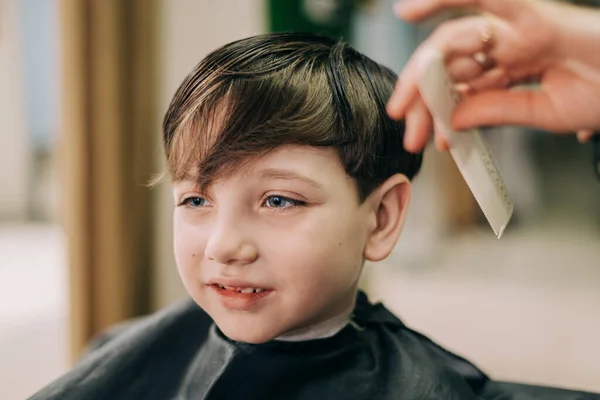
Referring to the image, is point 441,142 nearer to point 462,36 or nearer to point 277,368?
point 462,36

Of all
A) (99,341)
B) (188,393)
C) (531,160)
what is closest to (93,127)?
(99,341)

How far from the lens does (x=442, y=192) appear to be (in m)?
2.67

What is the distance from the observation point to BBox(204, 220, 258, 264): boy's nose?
0.64 metres

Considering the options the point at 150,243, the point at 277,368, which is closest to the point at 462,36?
the point at 277,368

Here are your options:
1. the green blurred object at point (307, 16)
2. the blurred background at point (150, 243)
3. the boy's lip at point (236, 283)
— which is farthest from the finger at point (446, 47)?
the green blurred object at point (307, 16)

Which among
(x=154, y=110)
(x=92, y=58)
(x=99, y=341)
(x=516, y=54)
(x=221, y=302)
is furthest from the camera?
(x=154, y=110)

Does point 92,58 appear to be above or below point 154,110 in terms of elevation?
above

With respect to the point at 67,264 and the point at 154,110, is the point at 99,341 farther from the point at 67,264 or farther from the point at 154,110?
the point at 154,110

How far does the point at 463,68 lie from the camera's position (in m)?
0.61

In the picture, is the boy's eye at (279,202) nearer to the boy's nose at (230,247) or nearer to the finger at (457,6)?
the boy's nose at (230,247)

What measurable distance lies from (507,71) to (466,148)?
0.30 feet

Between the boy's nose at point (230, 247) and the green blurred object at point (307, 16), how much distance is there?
2.65 ft

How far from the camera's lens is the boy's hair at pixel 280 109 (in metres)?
0.66

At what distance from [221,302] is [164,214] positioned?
1.08m
